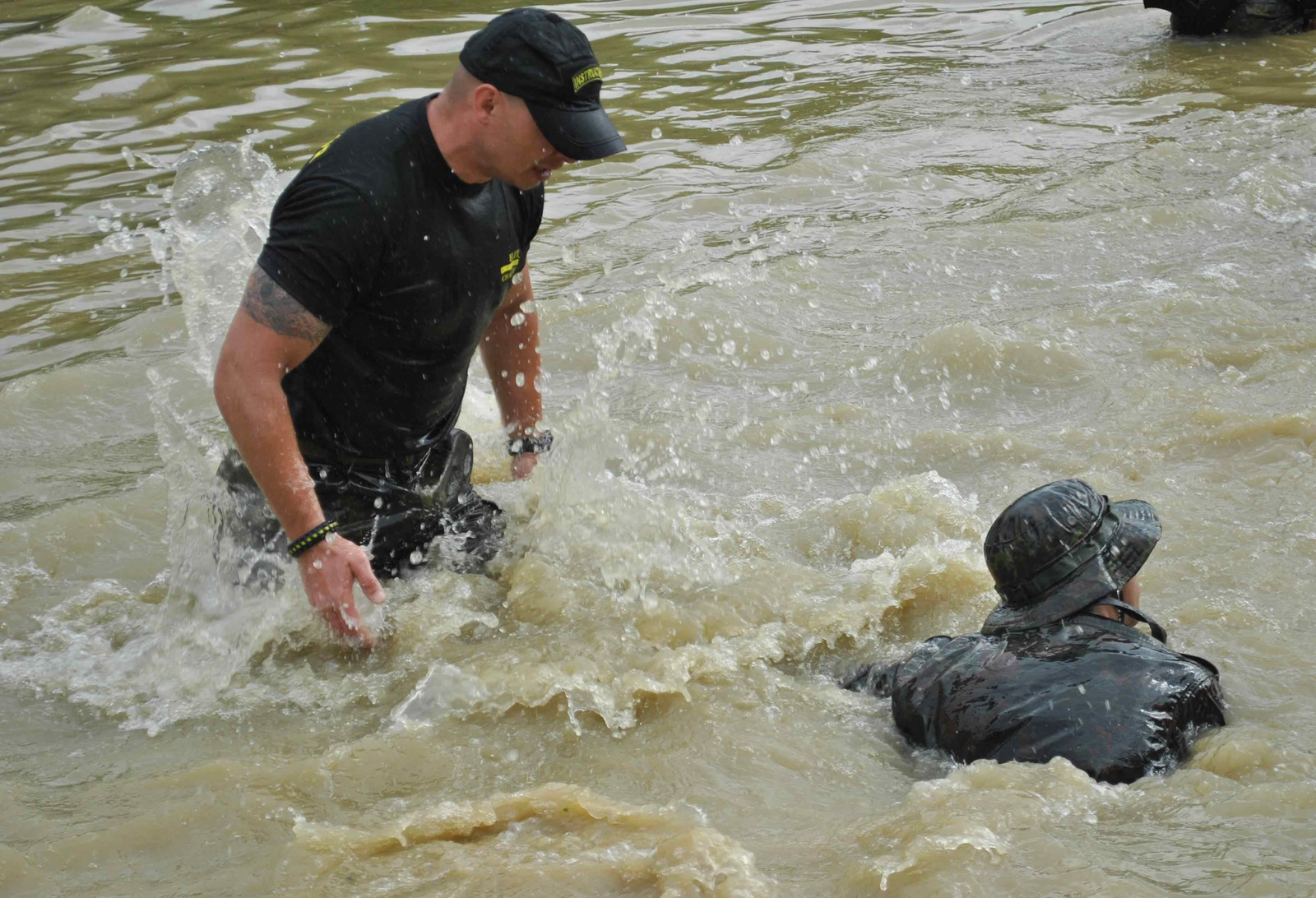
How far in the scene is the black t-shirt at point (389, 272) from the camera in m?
3.40

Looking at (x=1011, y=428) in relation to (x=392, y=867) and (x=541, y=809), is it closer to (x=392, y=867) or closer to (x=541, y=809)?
(x=541, y=809)

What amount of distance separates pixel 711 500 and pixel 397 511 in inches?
55.0

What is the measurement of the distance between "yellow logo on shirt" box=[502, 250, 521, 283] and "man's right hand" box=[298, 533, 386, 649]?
0.99 metres

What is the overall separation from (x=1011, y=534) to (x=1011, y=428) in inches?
84.5

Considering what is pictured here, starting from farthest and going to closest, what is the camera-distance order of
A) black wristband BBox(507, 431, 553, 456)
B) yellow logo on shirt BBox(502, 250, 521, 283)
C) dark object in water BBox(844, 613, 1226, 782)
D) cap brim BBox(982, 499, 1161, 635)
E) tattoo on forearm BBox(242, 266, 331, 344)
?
black wristband BBox(507, 431, 553, 456) < yellow logo on shirt BBox(502, 250, 521, 283) < cap brim BBox(982, 499, 1161, 635) < tattoo on forearm BBox(242, 266, 331, 344) < dark object in water BBox(844, 613, 1226, 782)

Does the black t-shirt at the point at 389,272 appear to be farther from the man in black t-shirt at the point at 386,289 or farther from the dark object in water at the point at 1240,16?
the dark object in water at the point at 1240,16

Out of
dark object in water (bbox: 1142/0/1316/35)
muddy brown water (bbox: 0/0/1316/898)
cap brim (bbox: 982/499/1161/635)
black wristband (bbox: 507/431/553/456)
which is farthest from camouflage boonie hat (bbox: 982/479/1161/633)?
dark object in water (bbox: 1142/0/1316/35)

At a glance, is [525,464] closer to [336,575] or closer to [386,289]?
[386,289]

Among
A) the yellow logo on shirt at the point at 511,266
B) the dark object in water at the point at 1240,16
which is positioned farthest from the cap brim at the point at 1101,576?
the dark object in water at the point at 1240,16

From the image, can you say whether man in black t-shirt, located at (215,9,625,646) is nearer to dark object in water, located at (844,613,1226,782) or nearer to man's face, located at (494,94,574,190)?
man's face, located at (494,94,574,190)

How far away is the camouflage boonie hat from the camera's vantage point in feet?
11.3

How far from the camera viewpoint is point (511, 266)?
3994mm

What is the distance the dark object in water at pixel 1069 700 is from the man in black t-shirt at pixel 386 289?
1.53 m

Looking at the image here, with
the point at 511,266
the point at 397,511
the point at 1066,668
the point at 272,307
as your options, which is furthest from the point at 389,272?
the point at 1066,668
